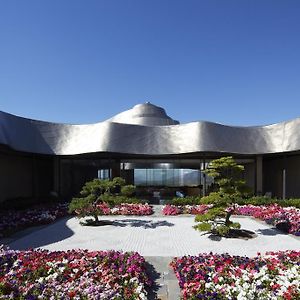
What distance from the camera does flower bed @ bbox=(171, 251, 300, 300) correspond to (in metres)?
5.16

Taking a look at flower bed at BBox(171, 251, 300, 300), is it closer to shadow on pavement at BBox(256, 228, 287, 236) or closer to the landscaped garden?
the landscaped garden

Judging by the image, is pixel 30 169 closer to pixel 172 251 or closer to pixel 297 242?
pixel 172 251

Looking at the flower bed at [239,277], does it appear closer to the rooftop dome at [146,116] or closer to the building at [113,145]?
the building at [113,145]

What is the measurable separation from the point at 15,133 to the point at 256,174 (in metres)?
18.9

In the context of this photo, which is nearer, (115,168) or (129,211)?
(129,211)

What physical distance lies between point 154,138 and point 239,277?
16280 mm

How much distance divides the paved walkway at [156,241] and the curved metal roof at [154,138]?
27.0 feet

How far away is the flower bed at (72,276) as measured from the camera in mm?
5191

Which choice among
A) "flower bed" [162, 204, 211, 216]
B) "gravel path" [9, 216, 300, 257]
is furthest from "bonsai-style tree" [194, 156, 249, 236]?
Answer: "flower bed" [162, 204, 211, 216]

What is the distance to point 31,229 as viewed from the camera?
12312 mm

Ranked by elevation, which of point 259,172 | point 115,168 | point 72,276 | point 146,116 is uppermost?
point 146,116

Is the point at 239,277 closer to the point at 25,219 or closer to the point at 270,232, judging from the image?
the point at 270,232

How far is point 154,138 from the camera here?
21641 mm

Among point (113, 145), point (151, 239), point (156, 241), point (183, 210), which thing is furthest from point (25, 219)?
point (113, 145)
